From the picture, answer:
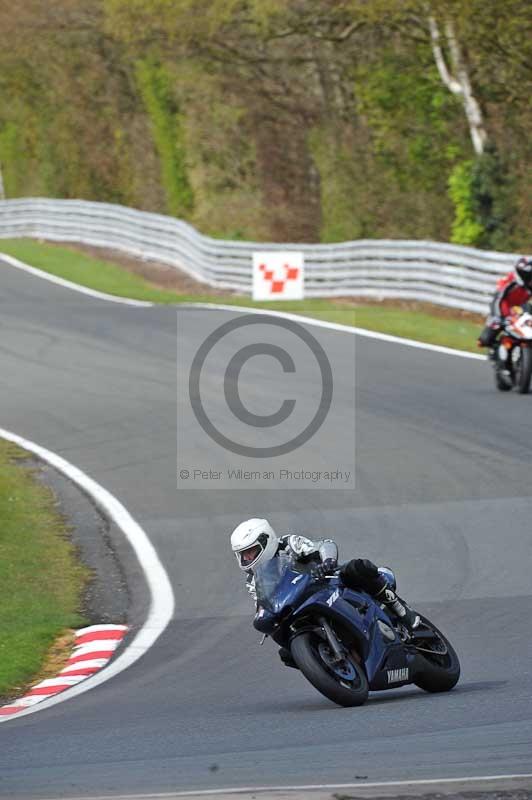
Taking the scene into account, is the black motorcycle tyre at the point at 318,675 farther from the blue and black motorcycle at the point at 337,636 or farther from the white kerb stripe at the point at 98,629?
the white kerb stripe at the point at 98,629

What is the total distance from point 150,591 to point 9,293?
19.6 metres

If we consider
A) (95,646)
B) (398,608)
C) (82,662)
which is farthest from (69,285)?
(398,608)

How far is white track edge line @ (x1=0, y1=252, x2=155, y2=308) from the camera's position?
29.1m

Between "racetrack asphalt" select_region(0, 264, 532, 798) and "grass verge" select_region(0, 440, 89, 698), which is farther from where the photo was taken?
"grass verge" select_region(0, 440, 89, 698)

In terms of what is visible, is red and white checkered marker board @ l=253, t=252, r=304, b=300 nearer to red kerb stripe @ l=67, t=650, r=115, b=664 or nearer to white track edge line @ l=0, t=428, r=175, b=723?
white track edge line @ l=0, t=428, r=175, b=723

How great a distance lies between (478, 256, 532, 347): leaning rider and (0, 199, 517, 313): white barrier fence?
20.5 feet

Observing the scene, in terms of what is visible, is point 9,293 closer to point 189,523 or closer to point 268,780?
point 189,523

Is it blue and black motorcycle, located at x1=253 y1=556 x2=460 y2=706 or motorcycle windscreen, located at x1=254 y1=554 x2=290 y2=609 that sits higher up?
motorcycle windscreen, located at x1=254 y1=554 x2=290 y2=609

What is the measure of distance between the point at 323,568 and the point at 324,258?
22.4 metres

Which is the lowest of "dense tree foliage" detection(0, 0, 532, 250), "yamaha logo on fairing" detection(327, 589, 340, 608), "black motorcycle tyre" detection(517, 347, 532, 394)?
"yamaha logo on fairing" detection(327, 589, 340, 608)

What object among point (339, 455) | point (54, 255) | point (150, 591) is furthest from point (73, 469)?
point (54, 255)

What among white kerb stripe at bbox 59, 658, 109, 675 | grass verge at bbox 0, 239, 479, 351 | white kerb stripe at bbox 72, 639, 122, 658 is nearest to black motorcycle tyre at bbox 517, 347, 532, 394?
grass verge at bbox 0, 239, 479, 351

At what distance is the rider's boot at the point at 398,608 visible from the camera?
7.95 metres

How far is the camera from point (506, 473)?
14445 mm
